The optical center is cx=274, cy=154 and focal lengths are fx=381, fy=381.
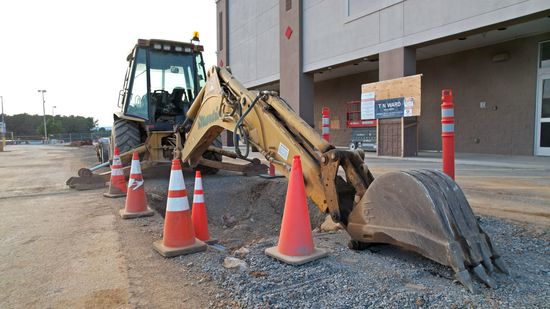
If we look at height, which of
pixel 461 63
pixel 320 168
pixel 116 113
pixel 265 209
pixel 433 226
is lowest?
pixel 265 209

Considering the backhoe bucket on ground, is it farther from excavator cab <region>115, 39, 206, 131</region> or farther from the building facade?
the building facade

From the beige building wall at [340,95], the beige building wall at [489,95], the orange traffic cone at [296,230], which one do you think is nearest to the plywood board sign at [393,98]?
the beige building wall at [489,95]

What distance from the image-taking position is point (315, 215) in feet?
17.9

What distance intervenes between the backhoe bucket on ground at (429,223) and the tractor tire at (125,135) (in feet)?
19.0

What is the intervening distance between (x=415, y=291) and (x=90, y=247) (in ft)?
9.85

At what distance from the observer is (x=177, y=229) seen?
3531mm

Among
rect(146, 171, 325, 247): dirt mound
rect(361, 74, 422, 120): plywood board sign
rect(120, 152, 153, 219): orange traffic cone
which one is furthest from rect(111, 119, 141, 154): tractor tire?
rect(361, 74, 422, 120): plywood board sign

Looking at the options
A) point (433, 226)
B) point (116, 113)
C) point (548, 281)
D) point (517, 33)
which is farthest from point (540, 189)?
point (517, 33)

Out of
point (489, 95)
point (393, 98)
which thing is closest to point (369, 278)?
point (393, 98)

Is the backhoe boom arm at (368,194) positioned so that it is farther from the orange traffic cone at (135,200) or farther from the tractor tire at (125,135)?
the tractor tire at (125,135)

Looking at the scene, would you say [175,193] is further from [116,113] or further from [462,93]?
[462,93]

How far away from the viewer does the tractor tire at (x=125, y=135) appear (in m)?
7.54

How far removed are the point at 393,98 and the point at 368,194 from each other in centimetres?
1147

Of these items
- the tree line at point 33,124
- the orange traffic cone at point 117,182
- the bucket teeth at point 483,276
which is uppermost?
the tree line at point 33,124
